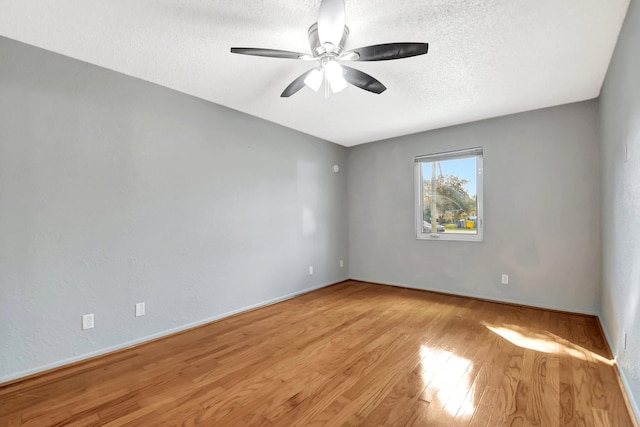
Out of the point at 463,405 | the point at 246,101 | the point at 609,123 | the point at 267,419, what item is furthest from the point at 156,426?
the point at 609,123

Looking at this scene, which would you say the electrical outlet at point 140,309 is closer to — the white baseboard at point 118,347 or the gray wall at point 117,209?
the gray wall at point 117,209

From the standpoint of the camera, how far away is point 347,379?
6.51ft

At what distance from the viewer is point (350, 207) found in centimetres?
520

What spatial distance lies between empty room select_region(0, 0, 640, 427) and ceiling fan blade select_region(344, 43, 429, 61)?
→ 1cm

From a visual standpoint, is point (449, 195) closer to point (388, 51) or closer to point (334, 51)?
point (388, 51)

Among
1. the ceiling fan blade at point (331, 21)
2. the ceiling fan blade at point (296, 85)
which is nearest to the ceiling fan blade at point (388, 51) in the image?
the ceiling fan blade at point (331, 21)

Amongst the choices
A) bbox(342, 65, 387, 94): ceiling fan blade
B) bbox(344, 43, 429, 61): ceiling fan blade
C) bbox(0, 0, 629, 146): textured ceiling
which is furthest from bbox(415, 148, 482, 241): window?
bbox(344, 43, 429, 61): ceiling fan blade

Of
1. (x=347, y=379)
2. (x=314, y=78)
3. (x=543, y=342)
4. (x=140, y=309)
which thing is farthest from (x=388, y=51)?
(x=140, y=309)

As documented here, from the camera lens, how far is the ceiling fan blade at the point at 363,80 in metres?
2.12

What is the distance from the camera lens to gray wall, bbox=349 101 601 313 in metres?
3.22

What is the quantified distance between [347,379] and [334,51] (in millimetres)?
2211

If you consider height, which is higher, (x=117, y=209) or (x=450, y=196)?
(x=450, y=196)

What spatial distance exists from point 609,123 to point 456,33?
1752 millimetres

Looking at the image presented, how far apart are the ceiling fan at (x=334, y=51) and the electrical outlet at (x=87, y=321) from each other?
2355mm
